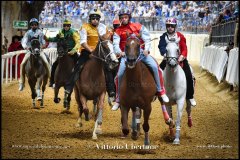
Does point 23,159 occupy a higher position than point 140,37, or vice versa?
point 140,37

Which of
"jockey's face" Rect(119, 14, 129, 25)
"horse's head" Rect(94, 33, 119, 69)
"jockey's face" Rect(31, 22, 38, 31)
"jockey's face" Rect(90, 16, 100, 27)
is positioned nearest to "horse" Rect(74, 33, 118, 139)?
"horse's head" Rect(94, 33, 119, 69)

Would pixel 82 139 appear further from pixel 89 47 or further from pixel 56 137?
pixel 89 47

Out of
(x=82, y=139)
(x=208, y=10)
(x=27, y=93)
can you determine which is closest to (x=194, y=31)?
(x=208, y=10)

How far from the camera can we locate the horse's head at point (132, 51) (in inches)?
422

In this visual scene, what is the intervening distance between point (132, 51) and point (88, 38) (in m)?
3.77

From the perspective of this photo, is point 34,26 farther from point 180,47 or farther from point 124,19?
point 124,19

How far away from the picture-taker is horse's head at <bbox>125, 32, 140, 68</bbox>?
10719 millimetres

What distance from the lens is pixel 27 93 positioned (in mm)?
23203

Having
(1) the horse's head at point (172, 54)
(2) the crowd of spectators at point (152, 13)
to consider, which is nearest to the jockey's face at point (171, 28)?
(1) the horse's head at point (172, 54)

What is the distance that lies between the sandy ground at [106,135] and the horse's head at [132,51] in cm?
156

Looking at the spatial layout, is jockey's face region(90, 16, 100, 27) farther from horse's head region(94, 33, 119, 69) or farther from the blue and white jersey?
the blue and white jersey

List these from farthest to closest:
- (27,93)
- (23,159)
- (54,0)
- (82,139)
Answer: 1. (54,0)
2. (27,93)
3. (82,139)
4. (23,159)

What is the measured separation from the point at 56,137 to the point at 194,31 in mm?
35134

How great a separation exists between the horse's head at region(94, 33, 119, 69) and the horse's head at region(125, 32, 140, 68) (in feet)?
5.84
